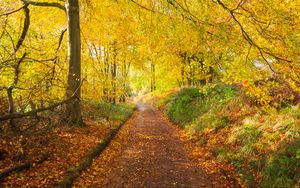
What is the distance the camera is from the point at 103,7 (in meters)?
12.3

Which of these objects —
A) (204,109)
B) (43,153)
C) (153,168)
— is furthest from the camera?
(204,109)

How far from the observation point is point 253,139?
783 cm

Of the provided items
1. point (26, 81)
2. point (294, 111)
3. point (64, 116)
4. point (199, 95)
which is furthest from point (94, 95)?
point (294, 111)

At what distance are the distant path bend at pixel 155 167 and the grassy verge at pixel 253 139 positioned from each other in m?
0.99

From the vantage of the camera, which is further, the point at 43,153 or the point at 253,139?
the point at 253,139

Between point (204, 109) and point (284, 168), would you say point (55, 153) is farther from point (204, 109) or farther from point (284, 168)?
point (204, 109)

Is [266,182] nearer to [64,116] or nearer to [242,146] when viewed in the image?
[242,146]

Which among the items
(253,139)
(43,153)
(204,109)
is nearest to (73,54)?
(43,153)

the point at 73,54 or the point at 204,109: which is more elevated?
the point at 73,54

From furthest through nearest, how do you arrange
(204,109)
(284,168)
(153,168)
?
1. (204,109)
2. (153,168)
3. (284,168)

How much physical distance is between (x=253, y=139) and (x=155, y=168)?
2.93 meters

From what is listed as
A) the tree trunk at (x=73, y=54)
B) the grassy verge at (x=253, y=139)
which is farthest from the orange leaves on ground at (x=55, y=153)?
the grassy verge at (x=253, y=139)

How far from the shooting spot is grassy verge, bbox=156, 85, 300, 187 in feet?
19.1

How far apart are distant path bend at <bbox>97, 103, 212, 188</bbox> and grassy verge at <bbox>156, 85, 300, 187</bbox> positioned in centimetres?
99
